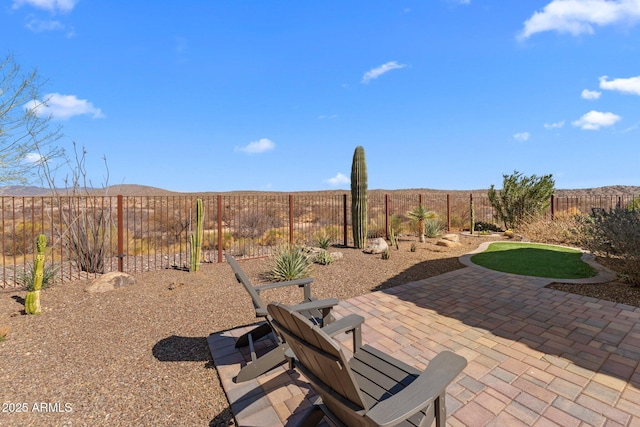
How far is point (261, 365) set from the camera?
259 cm

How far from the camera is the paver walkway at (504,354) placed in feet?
7.16

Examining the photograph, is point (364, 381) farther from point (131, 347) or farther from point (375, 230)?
point (375, 230)

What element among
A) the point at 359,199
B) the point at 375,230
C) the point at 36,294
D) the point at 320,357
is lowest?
the point at 36,294

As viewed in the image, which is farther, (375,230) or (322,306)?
(375,230)

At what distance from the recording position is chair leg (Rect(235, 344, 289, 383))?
2.58m

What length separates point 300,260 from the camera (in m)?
6.50

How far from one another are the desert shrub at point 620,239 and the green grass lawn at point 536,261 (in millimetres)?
620

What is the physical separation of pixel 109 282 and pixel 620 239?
30.4ft

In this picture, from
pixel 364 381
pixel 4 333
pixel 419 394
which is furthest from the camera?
pixel 4 333

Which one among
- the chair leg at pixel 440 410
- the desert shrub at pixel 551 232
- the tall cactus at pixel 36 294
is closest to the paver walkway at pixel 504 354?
the chair leg at pixel 440 410

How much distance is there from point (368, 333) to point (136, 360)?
262 cm

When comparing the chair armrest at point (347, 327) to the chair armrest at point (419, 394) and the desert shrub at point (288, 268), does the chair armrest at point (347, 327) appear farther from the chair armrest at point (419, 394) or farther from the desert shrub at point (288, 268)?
the desert shrub at point (288, 268)

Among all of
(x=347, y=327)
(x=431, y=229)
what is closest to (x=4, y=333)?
(x=347, y=327)

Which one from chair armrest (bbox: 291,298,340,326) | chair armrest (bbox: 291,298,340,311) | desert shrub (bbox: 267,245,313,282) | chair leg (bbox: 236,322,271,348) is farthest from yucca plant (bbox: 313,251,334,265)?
chair armrest (bbox: 291,298,340,311)
